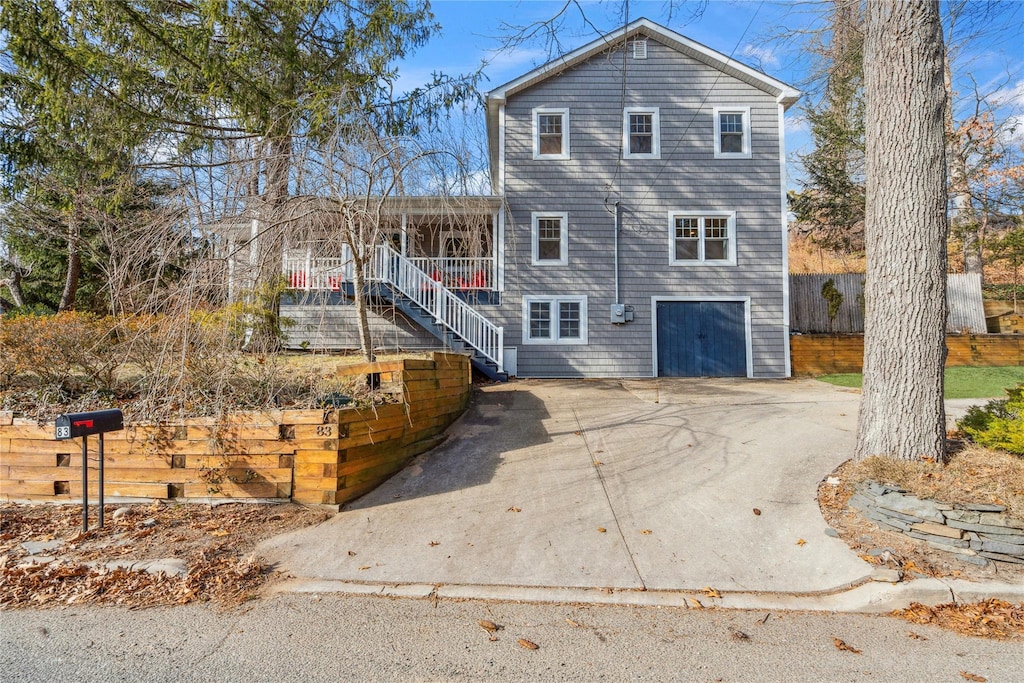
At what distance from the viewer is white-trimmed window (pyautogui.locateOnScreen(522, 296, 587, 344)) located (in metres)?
12.3

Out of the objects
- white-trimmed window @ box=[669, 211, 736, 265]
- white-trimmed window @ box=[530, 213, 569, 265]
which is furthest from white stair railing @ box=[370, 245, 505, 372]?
white-trimmed window @ box=[669, 211, 736, 265]

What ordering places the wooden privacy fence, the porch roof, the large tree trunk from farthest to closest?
the wooden privacy fence → the porch roof → the large tree trunk

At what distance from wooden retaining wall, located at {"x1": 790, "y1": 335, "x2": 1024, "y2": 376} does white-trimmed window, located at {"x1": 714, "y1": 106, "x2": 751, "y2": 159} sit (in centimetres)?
482

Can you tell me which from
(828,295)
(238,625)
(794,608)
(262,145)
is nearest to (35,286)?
(262,145)

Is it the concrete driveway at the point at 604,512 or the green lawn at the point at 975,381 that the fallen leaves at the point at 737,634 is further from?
the green lawn at the point at 975,381

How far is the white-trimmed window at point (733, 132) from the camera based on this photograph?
12469mm

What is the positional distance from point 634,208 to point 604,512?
9.56 metres

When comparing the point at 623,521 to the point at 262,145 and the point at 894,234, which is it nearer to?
the point at 894,234

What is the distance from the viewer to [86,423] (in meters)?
3.87

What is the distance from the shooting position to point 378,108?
714 centimetres

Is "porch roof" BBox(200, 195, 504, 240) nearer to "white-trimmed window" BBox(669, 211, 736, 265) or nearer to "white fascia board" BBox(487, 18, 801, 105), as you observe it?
"white fascia board" BBox(487, 18, 801, 105)

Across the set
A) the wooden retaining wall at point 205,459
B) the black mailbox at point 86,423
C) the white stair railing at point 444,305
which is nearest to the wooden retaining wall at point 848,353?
the white stair railing at point 444,305

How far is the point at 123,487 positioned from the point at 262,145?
3.92 meters

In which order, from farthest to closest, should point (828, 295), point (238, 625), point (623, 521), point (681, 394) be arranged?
point (828, 295)
point (681, 394)
point (623, 521)
point (238, 625)
